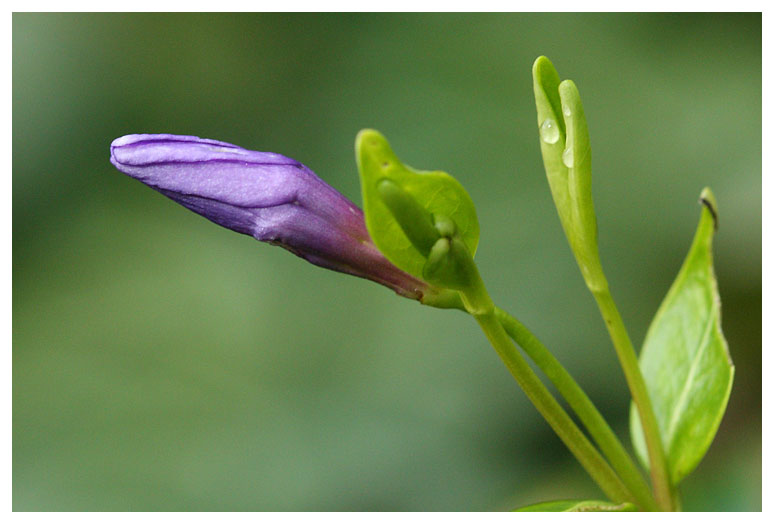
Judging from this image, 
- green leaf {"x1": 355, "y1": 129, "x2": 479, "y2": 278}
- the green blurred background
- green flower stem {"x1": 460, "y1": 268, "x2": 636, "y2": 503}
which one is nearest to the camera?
green leaf {"x1": 355, "y1": 129, "x2": 479, "y2": 278}

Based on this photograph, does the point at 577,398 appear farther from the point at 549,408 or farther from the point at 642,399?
the point at 642,399

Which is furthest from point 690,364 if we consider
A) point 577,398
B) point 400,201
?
point 400,201

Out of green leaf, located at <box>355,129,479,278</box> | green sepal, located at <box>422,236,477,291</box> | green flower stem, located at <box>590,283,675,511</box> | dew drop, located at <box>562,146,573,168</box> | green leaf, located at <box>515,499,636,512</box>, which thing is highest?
dew drop, located at <box>562,146,573,168</box>

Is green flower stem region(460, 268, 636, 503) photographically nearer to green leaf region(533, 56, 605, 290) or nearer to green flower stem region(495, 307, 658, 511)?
green flower stem region(495, 307, 658, 511)

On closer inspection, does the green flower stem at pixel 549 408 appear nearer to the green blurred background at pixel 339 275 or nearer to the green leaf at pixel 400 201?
the green leaf at pixel 400 201

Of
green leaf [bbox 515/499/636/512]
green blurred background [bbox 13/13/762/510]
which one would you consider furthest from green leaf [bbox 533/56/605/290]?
green blurred background [bbox 13/13/762/510]

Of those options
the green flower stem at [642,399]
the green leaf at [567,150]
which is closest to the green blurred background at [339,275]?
the green flower stem at [642,399]
